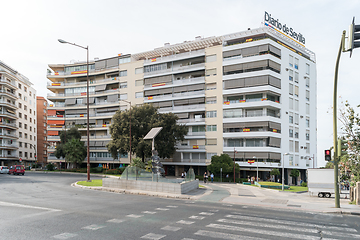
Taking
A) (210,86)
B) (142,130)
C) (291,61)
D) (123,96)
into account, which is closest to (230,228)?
(142,130)

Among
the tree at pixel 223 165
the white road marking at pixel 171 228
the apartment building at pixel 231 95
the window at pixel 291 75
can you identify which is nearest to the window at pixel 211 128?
the apartment building at pixel 231 95

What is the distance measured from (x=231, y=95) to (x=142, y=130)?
18397 millimetres

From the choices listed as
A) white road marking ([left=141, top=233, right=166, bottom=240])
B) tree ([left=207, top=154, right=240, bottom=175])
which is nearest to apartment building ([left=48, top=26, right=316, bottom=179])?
tree ([left=207, top=154, right=240, bottom=175])

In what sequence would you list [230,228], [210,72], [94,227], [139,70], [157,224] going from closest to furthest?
[94,227], [230,228], [157,224], [210,72], [139,70]

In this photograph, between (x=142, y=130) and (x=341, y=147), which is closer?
(x=341, y=147)

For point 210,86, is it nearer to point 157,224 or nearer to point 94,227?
point 157,224

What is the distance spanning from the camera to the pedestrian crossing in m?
9.16

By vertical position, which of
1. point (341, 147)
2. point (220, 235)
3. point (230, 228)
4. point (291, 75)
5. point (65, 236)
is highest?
point (291, 75)

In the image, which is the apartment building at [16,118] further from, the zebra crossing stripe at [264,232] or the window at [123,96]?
the zebra crossing stripe at [264,232]

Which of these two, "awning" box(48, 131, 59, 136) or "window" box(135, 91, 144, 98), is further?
"awning" box(48, 131, 59, 136)

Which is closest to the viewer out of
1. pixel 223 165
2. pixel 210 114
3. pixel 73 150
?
pixel 223 165

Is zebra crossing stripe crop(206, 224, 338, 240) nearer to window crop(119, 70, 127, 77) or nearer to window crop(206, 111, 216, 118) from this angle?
window crop(206, 111, 216, 118)

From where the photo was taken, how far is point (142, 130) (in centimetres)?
4994

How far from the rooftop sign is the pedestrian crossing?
48.7 m
